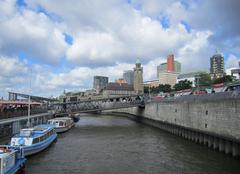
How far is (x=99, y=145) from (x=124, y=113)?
278ft

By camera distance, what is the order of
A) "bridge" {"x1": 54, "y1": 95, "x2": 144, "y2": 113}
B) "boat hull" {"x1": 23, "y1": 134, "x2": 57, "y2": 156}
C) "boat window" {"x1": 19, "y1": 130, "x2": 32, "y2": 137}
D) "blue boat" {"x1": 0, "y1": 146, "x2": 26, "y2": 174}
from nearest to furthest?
"blue boat" {"x1": 0, "y1": 146, "x2": 26, "y2": 174}, "boat hull" {"x1": 23, "y1": 134, "x2": 57, "y2": 156}, "boat window" {"x1": 19, "y1": 130, "x2": 32, "y2": 137}, "bridge" {"x1": 54, "y1": 95, "x2": 144, "y2": 113}

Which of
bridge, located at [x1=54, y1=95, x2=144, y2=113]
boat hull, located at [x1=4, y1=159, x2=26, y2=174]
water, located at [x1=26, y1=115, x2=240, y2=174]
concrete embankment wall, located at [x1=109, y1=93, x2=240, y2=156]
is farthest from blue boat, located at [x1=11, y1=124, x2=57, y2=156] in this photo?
bridge, located at [x1=54, y1=95, x2=144, y2=113]

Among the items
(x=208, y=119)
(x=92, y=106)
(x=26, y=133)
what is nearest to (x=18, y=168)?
(x=26, y=133)

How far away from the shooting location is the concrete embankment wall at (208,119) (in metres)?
27.2

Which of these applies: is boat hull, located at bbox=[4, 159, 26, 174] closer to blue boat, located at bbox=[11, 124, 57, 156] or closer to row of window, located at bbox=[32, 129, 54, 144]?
blue boat, located at bbox=[11, 124, 57, 156]

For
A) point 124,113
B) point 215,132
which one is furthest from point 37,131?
point 124,113

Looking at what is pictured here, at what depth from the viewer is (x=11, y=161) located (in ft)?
64.4

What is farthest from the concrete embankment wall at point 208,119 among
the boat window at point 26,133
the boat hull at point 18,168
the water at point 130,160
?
the boat window at point 26,133

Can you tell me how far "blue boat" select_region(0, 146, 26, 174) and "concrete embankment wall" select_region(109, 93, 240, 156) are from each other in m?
22.8

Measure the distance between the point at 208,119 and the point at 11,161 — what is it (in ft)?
84.6

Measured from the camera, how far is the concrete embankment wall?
27.2 metres

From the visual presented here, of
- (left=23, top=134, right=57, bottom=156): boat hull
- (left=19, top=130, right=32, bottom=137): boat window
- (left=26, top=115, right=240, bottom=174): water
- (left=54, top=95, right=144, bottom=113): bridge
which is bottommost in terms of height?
(left=26, top=115, right=240, bottom=174): water

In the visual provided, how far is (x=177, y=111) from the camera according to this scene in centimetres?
4591

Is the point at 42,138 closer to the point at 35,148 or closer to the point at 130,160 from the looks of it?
the point at 35,148
